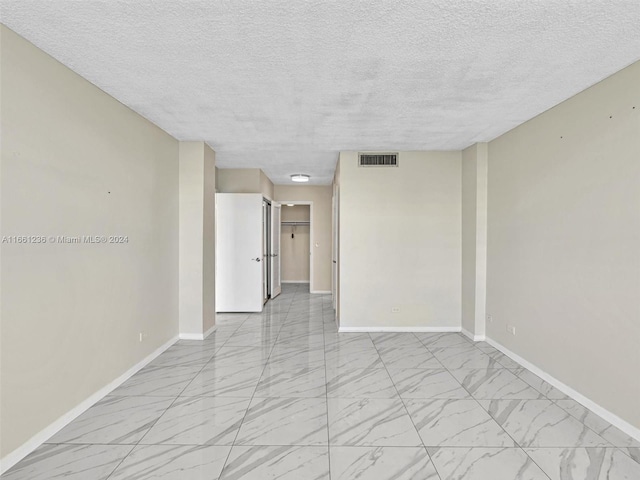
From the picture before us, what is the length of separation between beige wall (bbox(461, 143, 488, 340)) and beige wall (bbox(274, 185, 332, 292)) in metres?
4.20

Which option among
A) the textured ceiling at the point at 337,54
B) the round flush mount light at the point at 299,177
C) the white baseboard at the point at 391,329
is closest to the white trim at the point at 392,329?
the white baseboard at the point at 391,329

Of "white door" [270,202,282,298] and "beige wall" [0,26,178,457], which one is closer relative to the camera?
"beige wall" [0,26,178,457]

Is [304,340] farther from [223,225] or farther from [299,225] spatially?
[299,225]

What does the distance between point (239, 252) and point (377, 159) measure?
2942 millimetres

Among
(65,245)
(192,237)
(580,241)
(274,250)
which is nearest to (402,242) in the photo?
(580,241)

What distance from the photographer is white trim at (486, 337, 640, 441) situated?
8.21 feet

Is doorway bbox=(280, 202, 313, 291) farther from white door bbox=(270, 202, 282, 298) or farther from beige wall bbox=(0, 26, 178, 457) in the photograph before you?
beige wall bbox=(0, 26, 178, 457)

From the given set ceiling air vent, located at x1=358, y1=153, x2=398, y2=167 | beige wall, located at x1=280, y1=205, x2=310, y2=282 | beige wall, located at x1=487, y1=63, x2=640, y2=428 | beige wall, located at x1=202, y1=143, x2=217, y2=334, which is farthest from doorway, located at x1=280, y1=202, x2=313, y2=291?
beige wall, located at x1=487, y1=63, x2=640, y2=428

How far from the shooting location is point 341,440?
2.45 m

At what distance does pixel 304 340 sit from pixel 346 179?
7.62ft

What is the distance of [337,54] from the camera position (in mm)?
2389

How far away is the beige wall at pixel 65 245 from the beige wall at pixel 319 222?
192 inches

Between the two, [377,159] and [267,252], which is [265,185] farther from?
[377,159]

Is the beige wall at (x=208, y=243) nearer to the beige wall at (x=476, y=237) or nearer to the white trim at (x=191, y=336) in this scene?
the white trim at (x=191, y=336)
